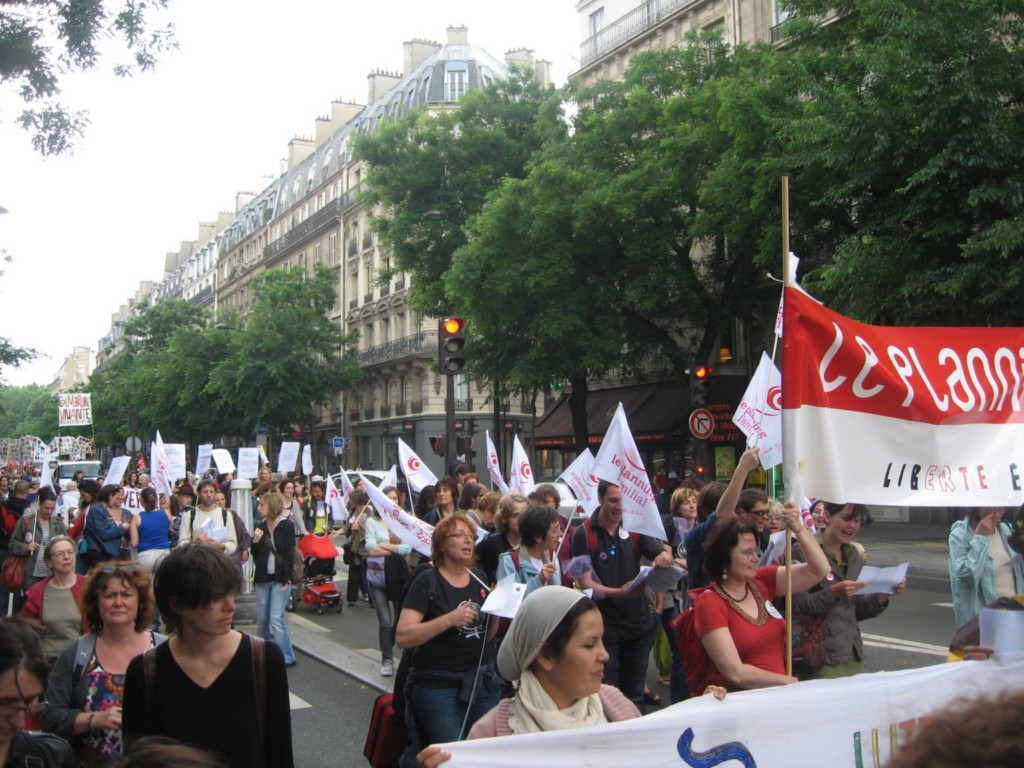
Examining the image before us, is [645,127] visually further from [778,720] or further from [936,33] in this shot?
[778,720]

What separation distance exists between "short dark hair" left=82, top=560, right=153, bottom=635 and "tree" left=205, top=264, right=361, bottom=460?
44.2m

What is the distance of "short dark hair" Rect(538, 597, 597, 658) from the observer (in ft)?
10.2

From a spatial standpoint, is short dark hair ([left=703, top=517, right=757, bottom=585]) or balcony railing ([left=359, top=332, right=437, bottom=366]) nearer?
short dark hair ([left=703, top=517, right=757, bottom=585])

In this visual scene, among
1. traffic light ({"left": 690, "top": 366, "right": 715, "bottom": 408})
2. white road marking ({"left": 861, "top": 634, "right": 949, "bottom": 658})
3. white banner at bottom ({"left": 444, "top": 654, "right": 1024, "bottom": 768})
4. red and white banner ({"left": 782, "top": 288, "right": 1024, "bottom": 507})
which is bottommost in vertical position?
white road marking ({"left": 861, "top": 634, "right": 949, "bottom": 658})

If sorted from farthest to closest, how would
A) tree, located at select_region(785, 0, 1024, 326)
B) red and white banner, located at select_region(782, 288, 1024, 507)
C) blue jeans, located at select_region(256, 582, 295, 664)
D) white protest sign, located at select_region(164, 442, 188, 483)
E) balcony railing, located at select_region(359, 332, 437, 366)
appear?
balcony railing, located at select_region(359, 332, 437, 366) < white protest sign, located at select_region(164, 442, 188, 483) < tree, located at select_region(785, 0, 1024, 326) < blue jeans, located at select_region(256, 582, 295, 664) < red and white banner, located at select_region(782, 288, 1024, 507)

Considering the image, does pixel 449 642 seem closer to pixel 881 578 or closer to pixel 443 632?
pixel 443 632

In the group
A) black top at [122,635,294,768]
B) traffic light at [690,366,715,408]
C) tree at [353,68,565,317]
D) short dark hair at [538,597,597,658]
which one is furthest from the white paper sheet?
tree at [353,68,565,317]

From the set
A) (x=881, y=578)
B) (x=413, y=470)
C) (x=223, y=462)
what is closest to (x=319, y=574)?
(x=413, y=470)

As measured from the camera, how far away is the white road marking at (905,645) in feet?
30.4

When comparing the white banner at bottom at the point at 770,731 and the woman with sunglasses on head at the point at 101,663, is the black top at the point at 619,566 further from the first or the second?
the woman with sunglasses on head at the point at 101,663

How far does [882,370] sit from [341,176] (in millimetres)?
58451

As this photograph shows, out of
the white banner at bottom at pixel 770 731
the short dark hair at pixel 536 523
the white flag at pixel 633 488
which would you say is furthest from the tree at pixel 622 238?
the white banner at bottom at pixel 770 731

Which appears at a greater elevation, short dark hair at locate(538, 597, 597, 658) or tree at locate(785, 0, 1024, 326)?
tree at locate(785, 0, 1024, 326)

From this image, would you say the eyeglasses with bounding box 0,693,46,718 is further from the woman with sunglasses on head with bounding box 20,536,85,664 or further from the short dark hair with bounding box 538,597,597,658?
the woman with sunglasses on head with bounding box 20,536,85,664
